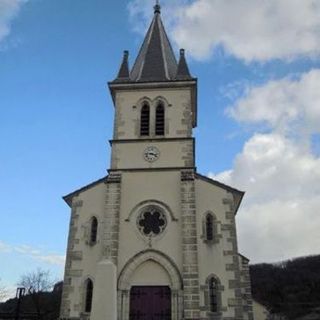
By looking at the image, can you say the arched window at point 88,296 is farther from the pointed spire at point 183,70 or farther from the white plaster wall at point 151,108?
the pointed spire at point 183,70

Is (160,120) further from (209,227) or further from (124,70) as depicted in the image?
A: (209,227)

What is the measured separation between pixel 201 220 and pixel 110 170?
209 inches

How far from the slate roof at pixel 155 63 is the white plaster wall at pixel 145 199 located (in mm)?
6073

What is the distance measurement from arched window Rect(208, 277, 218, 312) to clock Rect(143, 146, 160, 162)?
6.69 metres

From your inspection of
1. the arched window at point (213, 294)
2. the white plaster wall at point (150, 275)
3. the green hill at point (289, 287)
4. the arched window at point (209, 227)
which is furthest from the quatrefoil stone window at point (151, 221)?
the green hill at point (289, 287)

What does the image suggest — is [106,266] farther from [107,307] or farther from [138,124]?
[138,124]

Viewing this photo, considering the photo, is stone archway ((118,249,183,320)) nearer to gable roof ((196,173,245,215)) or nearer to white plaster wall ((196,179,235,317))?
white plaster wall ((196,179,235,317))

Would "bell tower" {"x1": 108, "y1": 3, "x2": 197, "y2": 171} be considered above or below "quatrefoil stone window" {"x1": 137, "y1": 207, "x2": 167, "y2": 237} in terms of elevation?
above

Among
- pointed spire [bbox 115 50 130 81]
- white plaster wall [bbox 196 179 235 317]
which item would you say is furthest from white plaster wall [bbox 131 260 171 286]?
pointed spire [bbox 115 50 130 81]

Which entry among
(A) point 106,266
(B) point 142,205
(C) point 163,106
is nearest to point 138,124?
(C) point 163,106

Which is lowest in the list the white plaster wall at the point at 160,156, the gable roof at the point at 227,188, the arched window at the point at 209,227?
the arched window at the point at 209,227

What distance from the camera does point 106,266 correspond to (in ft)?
35.3

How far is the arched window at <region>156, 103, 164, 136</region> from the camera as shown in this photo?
78.0ft

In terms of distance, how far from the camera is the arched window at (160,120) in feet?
78.0
